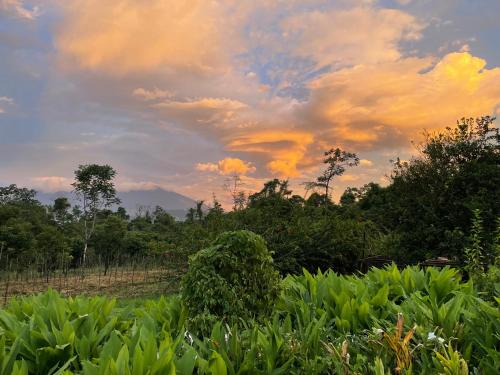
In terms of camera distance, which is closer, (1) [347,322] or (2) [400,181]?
(1) [347,322]

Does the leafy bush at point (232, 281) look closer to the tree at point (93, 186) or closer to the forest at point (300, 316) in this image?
the forest at point (300, 316)

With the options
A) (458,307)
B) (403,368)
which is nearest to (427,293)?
(458,307)

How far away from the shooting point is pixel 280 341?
2.73m

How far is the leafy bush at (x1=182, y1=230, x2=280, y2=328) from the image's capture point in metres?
4.03

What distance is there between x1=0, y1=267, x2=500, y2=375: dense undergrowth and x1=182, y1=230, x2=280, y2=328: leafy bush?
226 mm

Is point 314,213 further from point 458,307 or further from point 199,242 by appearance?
point 458,307

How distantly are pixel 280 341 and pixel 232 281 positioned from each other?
1.57 metres

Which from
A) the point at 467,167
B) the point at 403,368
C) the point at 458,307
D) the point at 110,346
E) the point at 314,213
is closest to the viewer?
the point at 403,368

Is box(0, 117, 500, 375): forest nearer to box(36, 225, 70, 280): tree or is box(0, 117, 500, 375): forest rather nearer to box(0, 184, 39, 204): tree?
box(36, 225, 70, 280): tree

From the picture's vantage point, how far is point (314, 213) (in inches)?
648

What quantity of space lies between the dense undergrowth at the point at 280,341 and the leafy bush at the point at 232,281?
0.74 feet

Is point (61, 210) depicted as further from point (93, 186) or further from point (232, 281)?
point (232, 281)

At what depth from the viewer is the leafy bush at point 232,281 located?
13.2 feet

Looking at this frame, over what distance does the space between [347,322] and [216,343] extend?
131 cm
